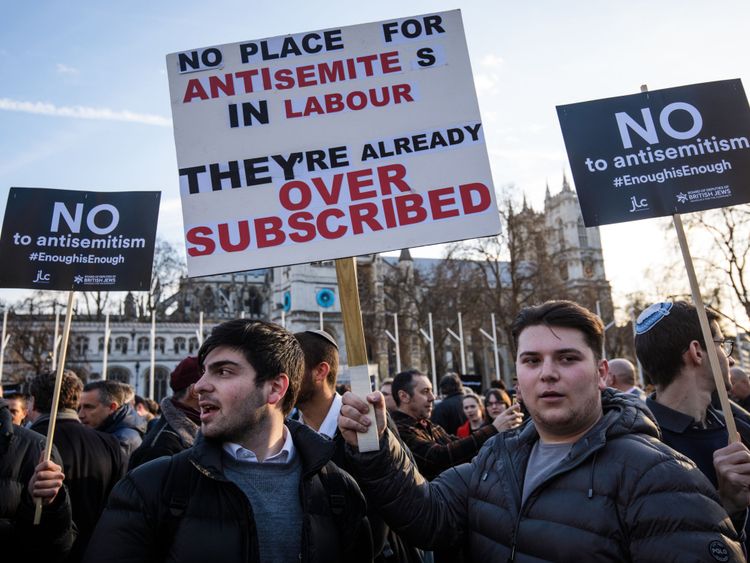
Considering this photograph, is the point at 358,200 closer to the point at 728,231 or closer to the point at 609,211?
the point at 609,211

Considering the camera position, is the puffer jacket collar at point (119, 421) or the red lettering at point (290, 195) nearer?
the red lettering at point (290, 195)

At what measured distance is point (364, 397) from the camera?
2410mm

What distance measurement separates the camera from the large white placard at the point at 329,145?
9.20ft

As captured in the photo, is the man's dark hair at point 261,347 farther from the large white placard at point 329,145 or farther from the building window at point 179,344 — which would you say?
the building window at point 179,344

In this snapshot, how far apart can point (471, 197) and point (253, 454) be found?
151 cm

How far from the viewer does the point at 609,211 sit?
125 inches

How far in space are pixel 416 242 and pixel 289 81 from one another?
104 cm

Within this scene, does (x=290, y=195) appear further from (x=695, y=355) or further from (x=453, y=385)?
(x=453, y=385)

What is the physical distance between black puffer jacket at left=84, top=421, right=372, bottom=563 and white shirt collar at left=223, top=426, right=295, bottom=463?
79 millimetres

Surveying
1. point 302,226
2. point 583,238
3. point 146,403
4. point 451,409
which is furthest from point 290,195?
point 583,238

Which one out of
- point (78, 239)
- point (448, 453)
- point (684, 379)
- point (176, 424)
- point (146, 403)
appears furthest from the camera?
point (146, 403)

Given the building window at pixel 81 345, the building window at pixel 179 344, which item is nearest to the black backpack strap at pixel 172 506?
the building window at pixel 81 345

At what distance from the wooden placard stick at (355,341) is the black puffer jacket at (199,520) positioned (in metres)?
0.35

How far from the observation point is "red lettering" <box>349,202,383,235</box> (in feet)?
9.25
